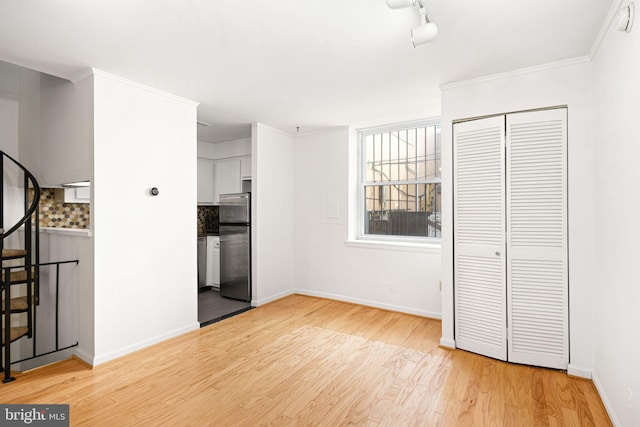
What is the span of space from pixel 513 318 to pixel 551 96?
6.15 feet

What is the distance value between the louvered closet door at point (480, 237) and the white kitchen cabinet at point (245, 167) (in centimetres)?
337

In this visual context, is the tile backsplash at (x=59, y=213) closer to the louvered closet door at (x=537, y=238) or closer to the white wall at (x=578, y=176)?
the louvered closet door at (x=537, y=238)

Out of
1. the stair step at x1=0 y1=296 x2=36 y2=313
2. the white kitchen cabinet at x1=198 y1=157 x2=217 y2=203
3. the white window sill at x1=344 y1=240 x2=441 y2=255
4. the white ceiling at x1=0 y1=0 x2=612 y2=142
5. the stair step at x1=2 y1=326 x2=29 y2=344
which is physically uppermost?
the white ceiling at x1=0 y1=0 x2=612 y2=142

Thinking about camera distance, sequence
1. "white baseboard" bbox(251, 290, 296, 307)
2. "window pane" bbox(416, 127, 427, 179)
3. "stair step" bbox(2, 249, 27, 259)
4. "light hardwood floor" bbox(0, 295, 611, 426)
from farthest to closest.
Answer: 1. "white baseboard" bbox(251, 290, 296, 307)
2. "window pane" bbox(416, 127, 427, 179)
3. "stair step" bbox(2, 249, 27, 259)
4. "light hardwood floor" bbox(0, 295, 611, 426)

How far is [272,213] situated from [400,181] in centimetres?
190

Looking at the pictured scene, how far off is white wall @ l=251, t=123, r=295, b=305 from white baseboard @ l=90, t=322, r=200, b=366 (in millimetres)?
1083

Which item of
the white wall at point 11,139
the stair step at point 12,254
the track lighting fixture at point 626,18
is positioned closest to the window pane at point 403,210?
the track lighting fixture at point 626,18

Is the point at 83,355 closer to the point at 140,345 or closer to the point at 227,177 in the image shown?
the point at 140,345

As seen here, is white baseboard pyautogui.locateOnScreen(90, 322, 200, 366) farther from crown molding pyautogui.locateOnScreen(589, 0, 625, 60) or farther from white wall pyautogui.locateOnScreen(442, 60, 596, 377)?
crown molding pyautogui.locateOnScreen(589, 0, 625, 60)

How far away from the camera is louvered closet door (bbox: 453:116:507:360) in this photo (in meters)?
2.78

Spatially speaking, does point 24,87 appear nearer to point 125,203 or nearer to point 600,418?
point 125,203

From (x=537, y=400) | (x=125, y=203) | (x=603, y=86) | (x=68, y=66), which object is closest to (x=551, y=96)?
(x=603, y=86)

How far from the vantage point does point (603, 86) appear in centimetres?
222

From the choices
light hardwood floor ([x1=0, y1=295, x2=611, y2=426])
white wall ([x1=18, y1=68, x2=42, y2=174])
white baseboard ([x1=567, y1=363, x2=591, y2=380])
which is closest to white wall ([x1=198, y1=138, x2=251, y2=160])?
white wall ([x1=18, y1=68, x2=42, y2=174])
